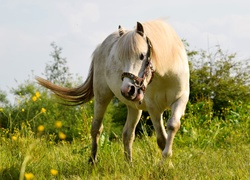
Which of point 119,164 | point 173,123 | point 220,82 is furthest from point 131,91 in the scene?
point 220,82

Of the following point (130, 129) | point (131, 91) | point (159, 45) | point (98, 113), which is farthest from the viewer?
point (98, 113)

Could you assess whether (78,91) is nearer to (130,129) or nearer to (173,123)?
(130,129)

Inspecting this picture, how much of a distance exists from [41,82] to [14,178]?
2.20 metres

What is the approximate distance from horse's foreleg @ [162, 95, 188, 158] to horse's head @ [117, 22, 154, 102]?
0.51 metres

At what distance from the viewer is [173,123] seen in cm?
495

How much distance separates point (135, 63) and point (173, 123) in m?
0.82

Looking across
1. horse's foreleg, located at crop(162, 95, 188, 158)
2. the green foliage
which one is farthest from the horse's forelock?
the green foliage

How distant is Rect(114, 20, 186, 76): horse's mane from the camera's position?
4664 mm

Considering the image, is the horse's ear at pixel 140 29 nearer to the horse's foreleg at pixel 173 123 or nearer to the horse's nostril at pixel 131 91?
the horse's nostril at pixel 131 91

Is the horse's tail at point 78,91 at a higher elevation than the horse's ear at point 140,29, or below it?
below

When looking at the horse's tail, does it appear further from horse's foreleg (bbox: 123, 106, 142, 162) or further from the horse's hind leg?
horse's foreleg (bbox: 123, 106, 142, 162)

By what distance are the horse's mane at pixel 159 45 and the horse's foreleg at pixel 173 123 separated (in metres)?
0.40

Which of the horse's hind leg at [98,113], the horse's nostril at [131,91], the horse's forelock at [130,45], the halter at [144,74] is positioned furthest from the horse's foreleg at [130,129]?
the horse's nostril at [131,91]

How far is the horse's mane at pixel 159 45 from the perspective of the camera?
466 centimetres
